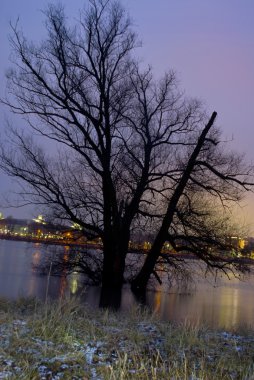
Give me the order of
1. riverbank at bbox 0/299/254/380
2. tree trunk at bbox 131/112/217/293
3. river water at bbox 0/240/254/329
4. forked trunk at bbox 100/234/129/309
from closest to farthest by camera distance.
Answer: riverbank at bbox 0/299/254/380 < river water at bbox 0/240/254/329 < tree trunk at bbox 131/112/217/293 < forked trunk at bbox 100/234/129/309

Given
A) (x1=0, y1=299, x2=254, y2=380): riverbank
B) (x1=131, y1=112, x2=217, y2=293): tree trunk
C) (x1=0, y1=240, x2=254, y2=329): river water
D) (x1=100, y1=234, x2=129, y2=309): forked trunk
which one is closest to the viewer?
(x1=0, y1=299, x2=254, y2=380): riverbank

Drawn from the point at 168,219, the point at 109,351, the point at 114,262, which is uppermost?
the point at 168,219

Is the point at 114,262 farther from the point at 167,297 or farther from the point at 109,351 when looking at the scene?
the point at 109,351

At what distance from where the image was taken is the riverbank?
5752mm

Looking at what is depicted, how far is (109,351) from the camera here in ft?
21.7

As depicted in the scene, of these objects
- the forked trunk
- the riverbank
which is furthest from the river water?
the riverbank

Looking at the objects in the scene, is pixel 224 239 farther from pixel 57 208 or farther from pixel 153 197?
pixel 57 208

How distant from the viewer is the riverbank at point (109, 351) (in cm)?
575

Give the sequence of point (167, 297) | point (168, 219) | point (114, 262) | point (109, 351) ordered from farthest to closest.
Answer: point (114, 262)
point (167, 297)
point (168, 219)
point (109, 351)

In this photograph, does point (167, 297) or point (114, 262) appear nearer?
point (167, 297)

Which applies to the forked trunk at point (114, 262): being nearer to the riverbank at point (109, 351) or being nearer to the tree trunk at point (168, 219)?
the tree trunk at point (168, 219)

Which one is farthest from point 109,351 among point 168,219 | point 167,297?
point 167,297

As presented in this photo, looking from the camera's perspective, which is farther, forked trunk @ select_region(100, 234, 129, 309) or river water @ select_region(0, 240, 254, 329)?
forked trunk @ select_region(100, 234, 129, 309)

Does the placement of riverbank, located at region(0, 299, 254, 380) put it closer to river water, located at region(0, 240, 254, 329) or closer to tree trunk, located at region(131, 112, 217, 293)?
river water, located at region(0, 240, 254, 329)
